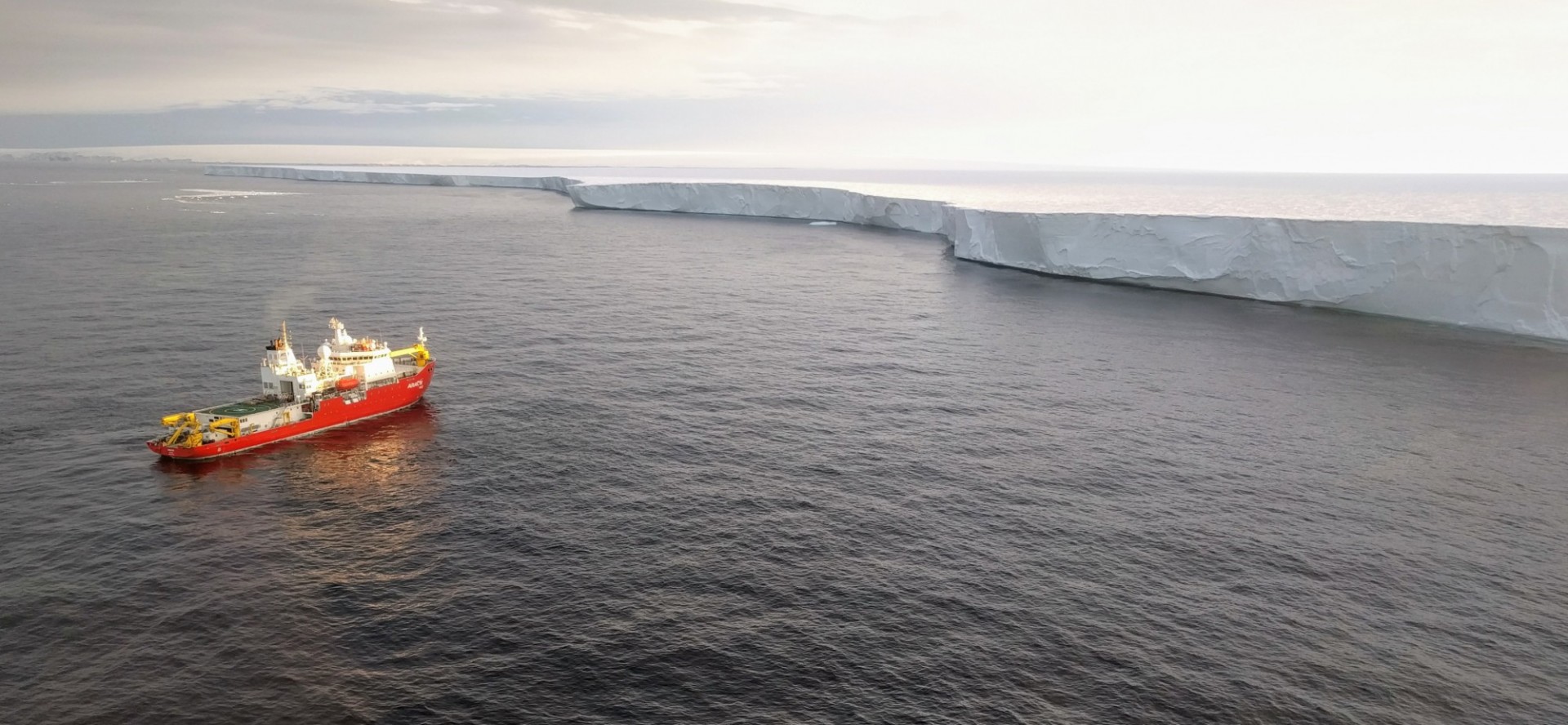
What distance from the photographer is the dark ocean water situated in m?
21.9

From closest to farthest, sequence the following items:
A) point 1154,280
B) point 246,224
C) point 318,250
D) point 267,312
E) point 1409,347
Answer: point 1409,347 → point 267,312 → point 1154,280 → point 318,250 → point 246,224

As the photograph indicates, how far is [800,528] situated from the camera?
30.3m

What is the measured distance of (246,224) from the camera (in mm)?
119562

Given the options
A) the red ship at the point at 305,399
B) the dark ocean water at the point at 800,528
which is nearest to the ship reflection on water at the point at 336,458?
the dark ocean water at the point at 800,528

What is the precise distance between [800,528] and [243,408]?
86.2 ft

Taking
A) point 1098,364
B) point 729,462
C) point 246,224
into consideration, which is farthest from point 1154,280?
point 246,224

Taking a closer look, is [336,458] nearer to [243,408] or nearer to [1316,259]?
[243,408]

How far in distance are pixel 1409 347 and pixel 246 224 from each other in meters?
129

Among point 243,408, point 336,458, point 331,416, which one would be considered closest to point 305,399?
point 331,416

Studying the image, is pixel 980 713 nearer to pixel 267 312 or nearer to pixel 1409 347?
pixel 1409 347

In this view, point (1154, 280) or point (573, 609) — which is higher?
point (1154, 280)

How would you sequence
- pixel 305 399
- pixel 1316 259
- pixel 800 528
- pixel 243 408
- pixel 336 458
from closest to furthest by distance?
pixel 800 528 < pixel 336 458 < pixel 243 408 < pixel 305 399 < pixel 1316 259

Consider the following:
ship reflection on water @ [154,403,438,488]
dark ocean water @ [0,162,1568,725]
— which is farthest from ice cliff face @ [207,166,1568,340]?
ship reflection on water @ [154,403,438,488]

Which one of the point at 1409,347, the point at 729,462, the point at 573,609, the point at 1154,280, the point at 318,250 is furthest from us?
the point at 318,250
